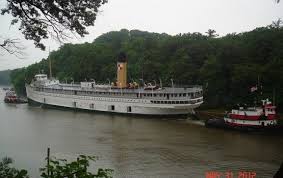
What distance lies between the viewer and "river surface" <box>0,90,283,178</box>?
20.1 m

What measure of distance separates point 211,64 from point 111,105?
1184cm

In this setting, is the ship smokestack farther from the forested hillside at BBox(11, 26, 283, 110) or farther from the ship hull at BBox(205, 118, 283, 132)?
the ship hull at BBox(205, 118, 283, 132)

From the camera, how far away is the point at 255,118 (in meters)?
29.0

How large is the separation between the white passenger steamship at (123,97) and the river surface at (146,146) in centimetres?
208

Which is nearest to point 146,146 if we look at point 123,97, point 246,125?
point 246,125

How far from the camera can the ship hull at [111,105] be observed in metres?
38.3

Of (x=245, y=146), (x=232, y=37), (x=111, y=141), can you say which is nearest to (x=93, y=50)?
(x=232, y=37)

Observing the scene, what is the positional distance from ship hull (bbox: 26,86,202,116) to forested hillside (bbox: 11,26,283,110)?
421 cm

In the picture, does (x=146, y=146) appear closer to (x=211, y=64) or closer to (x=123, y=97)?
(x=123, y=97)

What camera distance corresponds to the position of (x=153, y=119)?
3781cm

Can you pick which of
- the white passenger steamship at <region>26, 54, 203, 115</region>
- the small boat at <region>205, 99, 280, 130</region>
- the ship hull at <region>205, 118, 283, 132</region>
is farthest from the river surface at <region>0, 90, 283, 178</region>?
the white passenger steamship at <region>26, 54, 203, 115</region>

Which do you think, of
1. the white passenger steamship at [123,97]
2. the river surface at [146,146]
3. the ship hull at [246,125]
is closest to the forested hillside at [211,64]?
the white passenger steamship at [123,97]
